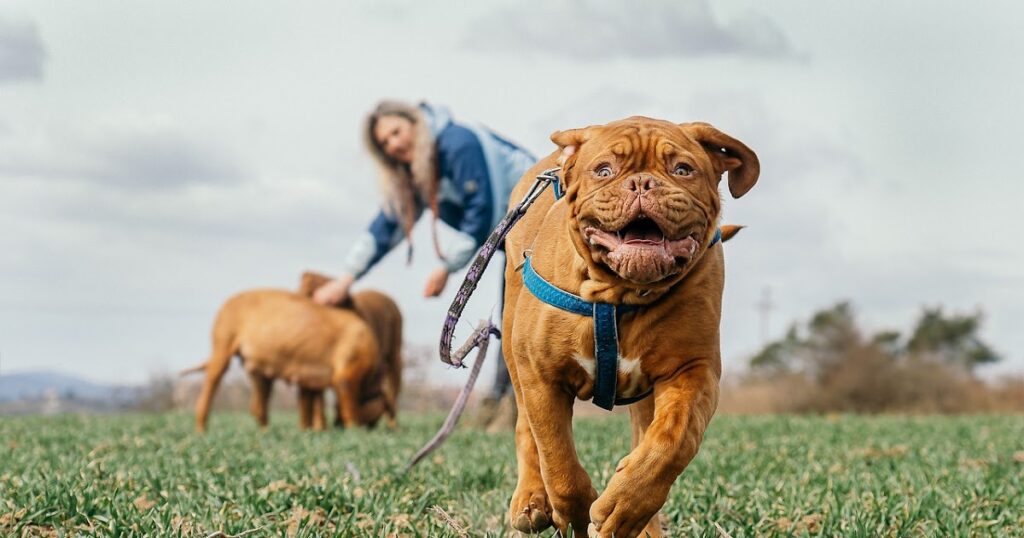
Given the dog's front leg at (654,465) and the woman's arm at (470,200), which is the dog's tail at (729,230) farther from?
the woman's arm at (470,200)

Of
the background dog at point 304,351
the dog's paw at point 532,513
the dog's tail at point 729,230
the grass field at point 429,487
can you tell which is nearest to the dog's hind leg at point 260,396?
the background dog at point 304,351

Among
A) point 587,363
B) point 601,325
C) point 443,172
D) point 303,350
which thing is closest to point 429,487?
point 587,363

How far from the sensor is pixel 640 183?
2.73 meters

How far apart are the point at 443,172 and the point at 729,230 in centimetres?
528

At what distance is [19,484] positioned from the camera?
5238mm

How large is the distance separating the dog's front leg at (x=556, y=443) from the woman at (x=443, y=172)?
16.0ft

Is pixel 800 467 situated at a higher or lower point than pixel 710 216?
lower

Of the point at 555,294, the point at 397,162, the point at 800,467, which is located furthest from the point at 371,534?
the point at 397,162

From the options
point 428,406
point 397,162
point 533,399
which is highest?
point 397,162

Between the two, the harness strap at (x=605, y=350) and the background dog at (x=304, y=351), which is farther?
the background dog at (x=304, y=351)

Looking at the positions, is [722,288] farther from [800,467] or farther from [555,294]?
[800,467]

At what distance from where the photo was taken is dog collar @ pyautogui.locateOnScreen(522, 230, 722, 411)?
3.01 meters

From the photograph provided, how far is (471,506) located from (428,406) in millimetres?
16374

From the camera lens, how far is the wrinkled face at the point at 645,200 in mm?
2715
